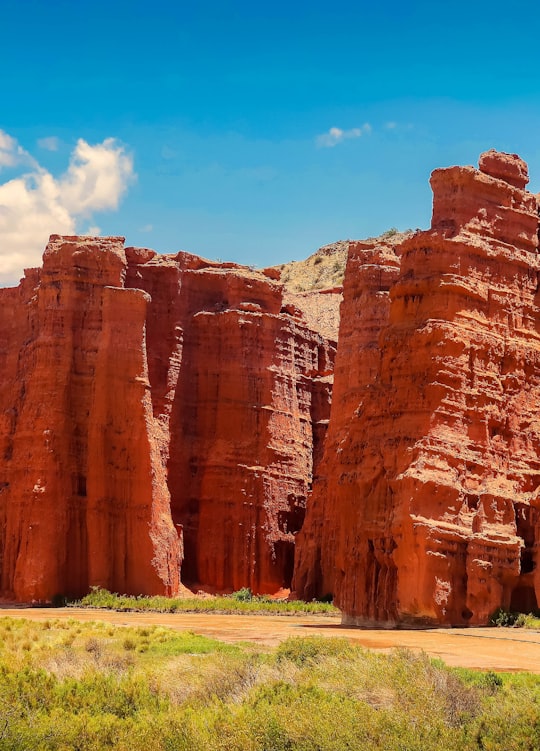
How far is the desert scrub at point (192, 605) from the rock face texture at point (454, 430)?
12.1 m

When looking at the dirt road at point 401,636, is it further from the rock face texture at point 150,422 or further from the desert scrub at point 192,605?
the rock face texture at point 150,422

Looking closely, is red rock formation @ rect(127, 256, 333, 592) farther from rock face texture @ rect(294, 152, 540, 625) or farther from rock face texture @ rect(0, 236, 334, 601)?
rock face texture @ rect(294, 152, 540, 625)

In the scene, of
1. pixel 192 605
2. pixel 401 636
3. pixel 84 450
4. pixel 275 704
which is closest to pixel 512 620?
pixel 401 636

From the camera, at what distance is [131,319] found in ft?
170

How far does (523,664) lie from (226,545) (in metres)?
34.5

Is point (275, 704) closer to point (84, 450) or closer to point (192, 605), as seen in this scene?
point (192, 605)

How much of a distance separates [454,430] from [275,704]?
1584cm

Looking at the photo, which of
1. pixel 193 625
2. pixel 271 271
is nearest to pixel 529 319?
pixel 193 625

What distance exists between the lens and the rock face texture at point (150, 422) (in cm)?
4975

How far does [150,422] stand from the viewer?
51.4 meters

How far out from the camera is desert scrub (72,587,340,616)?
153 ft

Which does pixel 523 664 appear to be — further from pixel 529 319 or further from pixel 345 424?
pixel 345 424

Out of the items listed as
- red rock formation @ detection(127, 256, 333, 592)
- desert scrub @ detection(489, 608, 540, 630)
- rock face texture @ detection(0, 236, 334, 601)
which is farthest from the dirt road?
red rock formation @ detection(127, 256, 333, 592)

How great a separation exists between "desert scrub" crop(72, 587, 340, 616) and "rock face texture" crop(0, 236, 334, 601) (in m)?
1.34
